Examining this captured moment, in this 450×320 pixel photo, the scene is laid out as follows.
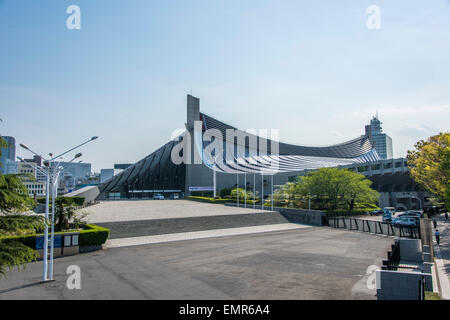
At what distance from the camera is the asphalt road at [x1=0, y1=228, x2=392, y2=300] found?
9.80m

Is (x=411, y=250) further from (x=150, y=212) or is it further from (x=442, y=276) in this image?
(x=150, y=212)

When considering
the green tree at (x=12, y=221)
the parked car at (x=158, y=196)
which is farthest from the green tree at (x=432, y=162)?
the parked car at (x=158, y=196)

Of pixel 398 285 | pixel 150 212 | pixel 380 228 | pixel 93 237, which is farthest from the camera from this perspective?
pixel 150 212

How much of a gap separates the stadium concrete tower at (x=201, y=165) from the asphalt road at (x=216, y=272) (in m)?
38.4

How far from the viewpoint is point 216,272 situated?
1232cm

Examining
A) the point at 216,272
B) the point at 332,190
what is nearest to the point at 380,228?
the point at 332,190

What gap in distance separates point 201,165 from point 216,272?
5046 cm

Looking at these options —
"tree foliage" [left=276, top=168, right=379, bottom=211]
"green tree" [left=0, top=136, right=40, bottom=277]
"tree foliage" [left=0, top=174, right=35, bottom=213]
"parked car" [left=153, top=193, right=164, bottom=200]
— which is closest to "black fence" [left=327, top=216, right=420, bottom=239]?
"tree foliage" [left=276, top=168, right=379, bottom=211]

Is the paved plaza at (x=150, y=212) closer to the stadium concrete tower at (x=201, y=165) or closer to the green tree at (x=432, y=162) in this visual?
the green tree at (x=432, y=162)

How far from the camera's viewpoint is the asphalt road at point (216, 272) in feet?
32.1
